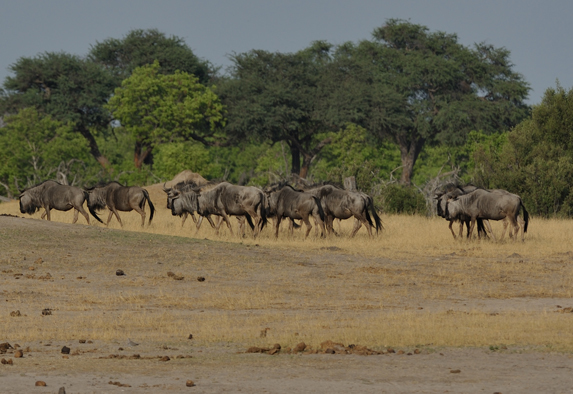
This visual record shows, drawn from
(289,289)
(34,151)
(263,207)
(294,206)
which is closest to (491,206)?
(294,206)

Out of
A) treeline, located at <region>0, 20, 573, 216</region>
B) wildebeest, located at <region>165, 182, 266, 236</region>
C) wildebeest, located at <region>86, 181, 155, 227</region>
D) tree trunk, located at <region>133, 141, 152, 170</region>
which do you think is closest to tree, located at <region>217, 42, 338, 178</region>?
treeline, located at <region>0, 20, 573, 216</region>

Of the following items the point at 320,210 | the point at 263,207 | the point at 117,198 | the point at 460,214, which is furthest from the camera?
the point at 117,198

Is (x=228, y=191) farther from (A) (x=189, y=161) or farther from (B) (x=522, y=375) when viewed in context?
(A) (x=189, y=161)

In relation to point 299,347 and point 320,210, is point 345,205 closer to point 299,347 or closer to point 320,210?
point 320,210

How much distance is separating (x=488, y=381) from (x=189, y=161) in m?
48.2

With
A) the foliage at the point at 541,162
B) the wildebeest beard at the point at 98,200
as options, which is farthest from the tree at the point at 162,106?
the wildebeest beard at the point at 98,200

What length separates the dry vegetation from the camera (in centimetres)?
1134

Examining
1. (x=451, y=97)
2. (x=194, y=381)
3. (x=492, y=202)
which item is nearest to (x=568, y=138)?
(x=492, y=202)

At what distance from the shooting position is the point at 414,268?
19859mm

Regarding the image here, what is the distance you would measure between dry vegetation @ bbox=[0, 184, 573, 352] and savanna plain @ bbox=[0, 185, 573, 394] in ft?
0.14

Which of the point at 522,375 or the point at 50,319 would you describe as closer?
the point at 522,375

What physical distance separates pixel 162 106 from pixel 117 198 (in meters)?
28.0

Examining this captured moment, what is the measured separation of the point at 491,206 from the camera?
25359mm

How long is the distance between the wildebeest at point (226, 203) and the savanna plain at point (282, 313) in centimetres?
149
